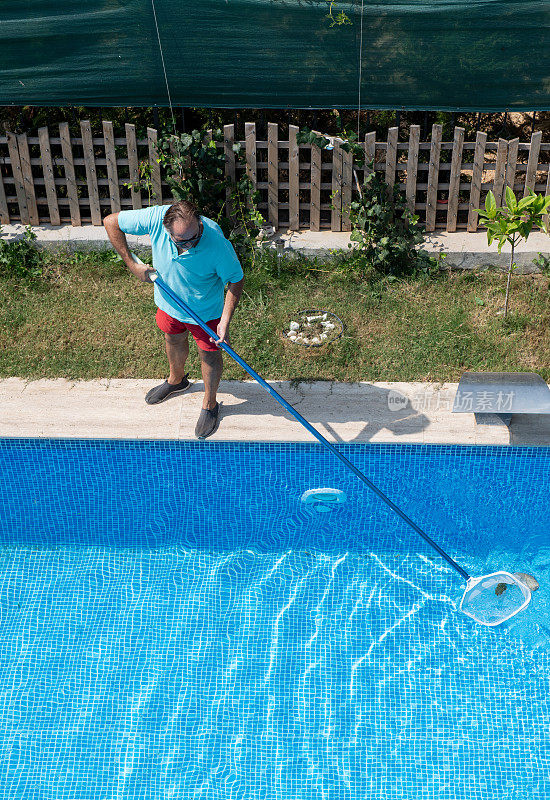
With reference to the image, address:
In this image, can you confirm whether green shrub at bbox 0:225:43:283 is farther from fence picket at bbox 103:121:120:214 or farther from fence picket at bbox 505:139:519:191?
fence picket at bbox 505:139:519:191

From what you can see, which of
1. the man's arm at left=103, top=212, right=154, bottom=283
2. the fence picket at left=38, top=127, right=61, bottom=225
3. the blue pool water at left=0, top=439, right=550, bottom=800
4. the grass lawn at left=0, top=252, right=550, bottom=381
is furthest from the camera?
the fence picket at left=38, top=127, right=61, bottom=225

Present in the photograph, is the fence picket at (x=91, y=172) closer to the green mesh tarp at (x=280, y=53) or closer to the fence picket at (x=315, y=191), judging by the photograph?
the green mesh tarp at (x=280, y=53)

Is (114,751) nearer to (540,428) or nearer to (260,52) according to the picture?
(540,428)

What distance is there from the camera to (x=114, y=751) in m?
4.09

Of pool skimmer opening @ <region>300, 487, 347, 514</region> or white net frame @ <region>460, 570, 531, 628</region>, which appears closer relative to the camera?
white net frame @ <region>460, 570, 531, 628</region>

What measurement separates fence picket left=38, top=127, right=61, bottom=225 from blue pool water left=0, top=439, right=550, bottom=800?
103 inches

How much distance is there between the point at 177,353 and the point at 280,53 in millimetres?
2749

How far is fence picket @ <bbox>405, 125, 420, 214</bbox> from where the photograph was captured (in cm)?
628

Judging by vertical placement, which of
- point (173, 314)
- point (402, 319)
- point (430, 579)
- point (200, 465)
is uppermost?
point (173, 314)

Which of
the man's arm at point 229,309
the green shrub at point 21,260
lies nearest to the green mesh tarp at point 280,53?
the green shrub at point 21,260

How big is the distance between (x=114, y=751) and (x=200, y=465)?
179cm

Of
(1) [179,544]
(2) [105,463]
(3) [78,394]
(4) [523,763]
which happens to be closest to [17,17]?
(3) [78,394]

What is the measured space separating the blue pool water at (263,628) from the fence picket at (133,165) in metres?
2.59

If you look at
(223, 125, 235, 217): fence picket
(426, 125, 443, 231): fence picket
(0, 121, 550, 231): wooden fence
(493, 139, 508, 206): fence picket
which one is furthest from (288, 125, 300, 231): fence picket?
(493, 139, 508, 206): fence picket
